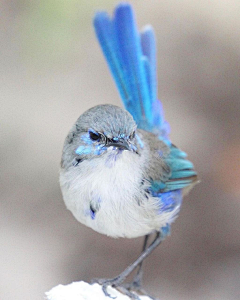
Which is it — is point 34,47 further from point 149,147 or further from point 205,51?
point 149,147

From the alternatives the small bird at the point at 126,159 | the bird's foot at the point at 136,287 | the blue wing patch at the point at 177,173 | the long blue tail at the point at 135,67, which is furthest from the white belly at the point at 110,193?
the bird's foot at the point at 136,287

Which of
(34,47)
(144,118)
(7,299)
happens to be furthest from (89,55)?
(7,299)

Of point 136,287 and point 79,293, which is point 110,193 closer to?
point 79,293

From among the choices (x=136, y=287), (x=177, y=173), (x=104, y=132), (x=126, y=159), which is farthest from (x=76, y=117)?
(x=104, y=132)

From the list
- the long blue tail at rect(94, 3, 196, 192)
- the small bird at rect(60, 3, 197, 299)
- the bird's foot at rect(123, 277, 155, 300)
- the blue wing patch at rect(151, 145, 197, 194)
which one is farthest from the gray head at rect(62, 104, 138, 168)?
the bird's foot at rect(123, 277, 155, 300)

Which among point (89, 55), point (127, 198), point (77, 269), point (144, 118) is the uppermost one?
point (89, 55)

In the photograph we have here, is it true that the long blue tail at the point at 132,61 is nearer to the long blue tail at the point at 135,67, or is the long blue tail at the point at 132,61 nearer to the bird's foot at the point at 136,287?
the long blue tail at the point at 135,67
